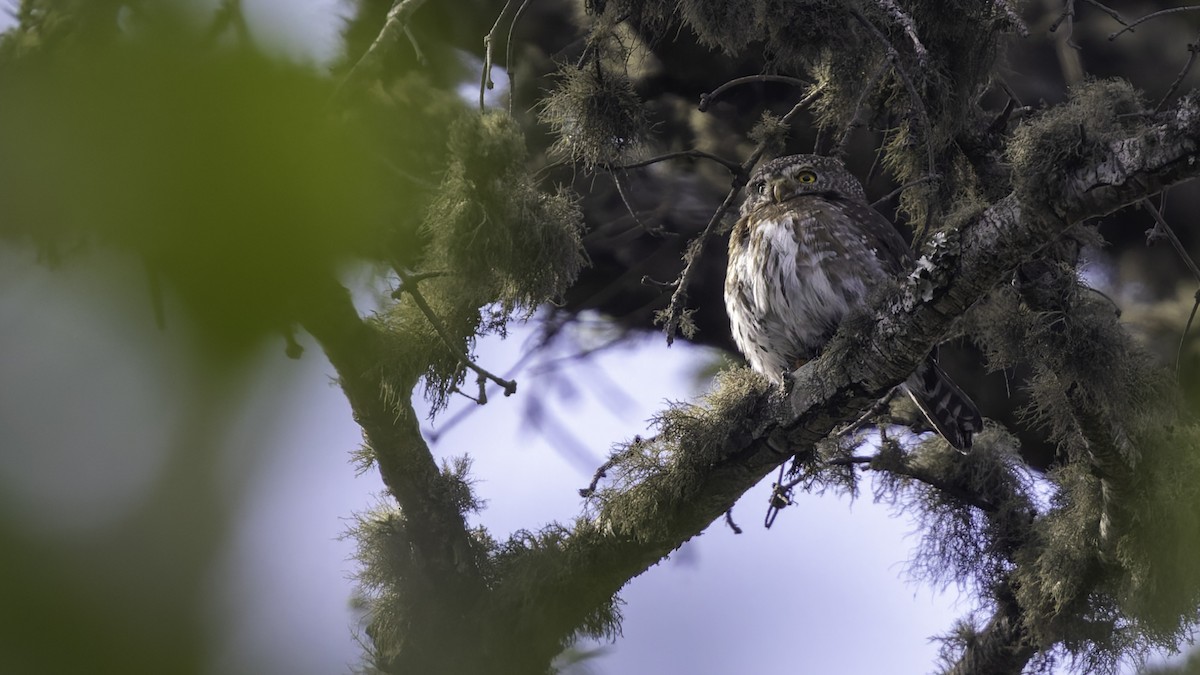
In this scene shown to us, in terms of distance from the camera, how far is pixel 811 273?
3760 mm

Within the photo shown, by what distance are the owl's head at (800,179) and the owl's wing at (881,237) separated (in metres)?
0.16

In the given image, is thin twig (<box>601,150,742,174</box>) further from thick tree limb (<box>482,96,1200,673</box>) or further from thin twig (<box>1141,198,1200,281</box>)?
thin twig (<box>1141,198,1200,281</box>)

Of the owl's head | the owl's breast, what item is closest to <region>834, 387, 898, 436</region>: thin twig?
the owl's breast

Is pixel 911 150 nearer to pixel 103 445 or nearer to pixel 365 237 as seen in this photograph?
pixel 365 237

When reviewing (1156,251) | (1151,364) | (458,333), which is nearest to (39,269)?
(458,333)

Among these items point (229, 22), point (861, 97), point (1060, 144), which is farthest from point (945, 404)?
point (229, 22)

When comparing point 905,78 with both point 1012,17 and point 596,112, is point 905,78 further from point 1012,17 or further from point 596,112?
point 596,112

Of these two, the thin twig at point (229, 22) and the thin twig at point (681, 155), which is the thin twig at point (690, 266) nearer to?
the thin twig at point (681, 155)

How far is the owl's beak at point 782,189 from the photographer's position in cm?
418

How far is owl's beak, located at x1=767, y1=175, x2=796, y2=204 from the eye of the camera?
4184 mm

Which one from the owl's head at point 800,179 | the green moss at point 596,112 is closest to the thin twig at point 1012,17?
the green moss at point 596,112

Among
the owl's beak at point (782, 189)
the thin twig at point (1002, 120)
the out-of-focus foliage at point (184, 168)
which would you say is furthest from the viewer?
the owl's beak at point (782, 189)

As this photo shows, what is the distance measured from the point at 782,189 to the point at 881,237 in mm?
480

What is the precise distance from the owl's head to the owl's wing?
156mm
